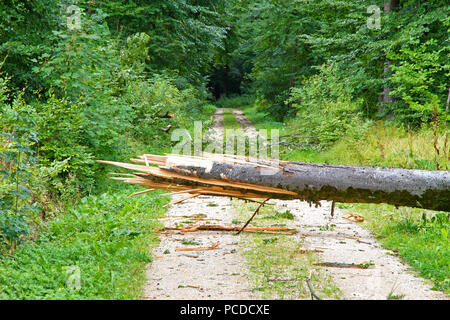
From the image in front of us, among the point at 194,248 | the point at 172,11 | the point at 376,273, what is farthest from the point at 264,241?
the point at 172,11

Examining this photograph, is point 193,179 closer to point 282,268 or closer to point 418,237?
point 282,268

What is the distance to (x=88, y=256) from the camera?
4887mm

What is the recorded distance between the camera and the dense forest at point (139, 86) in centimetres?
609

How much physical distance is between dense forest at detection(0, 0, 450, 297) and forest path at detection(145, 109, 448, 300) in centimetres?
80

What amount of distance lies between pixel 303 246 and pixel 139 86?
993 cm

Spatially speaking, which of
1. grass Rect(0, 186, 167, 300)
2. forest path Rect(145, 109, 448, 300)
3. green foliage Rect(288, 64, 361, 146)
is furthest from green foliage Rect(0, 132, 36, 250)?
green foliage Rect(288, 64, 361, 146)

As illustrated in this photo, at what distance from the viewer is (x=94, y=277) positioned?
4352 mm

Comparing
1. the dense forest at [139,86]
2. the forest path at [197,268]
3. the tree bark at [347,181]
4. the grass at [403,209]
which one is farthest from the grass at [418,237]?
the forest path at [197,268]

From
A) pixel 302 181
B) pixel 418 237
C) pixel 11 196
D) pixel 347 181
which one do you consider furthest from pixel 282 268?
pixel 11 196

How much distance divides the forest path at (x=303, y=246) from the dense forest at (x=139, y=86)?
0.80 metres

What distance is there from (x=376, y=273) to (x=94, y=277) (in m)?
2.92

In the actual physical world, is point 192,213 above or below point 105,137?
below
